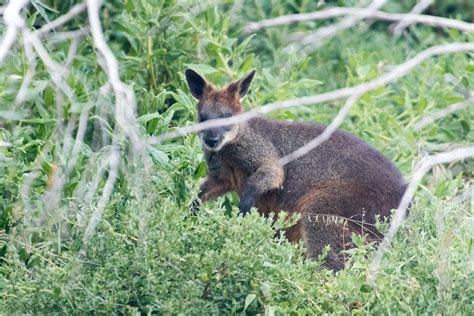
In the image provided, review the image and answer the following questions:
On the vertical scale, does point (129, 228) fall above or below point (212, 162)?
above

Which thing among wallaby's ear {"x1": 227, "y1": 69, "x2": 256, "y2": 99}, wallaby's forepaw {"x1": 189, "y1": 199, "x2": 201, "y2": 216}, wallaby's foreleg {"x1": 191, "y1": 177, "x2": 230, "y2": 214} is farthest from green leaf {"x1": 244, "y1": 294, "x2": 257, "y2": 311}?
wallaby's ear {"x1": 227, "y1": 69, "x2": 256, "y2": 99}

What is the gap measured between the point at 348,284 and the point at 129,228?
1153 mm

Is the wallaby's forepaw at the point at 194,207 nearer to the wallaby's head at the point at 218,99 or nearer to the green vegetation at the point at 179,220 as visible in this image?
the green vegetation at the point at 179,220

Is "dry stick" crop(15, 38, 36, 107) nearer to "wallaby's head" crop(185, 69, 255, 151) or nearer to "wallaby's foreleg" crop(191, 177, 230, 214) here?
"wallaby's head" crop(185, 69, 255, 151)

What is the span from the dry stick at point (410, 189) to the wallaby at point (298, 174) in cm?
110

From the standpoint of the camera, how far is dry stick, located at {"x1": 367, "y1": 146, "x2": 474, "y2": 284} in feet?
17.5

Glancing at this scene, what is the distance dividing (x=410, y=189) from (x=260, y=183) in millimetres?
2656

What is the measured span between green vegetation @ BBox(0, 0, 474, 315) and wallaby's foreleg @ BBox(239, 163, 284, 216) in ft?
0.79

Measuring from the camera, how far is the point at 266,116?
28.5 ft

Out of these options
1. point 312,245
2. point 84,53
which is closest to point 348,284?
point 312,245

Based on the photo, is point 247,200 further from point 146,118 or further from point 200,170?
point 146,118

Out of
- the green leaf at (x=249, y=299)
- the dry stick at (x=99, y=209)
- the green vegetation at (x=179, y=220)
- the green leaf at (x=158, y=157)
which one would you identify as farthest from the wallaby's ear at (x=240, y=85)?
the green leaf at (x=249, y=299)

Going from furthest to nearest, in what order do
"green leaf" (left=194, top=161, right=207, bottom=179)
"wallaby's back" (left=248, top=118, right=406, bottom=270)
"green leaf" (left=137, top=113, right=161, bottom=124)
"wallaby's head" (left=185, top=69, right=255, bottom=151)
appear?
"wallaby's head" (left=185, top=69, right=255, bottom=151)
"wallaby's back" (left=248, top=118, right=406, bottom=270)
"green leaf" (left=194, top=161, right=207, bottom=179)
"green leaf" (left=137, top=113, right=161, bottom=124)

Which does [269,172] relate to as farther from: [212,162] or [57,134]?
[57,134]
